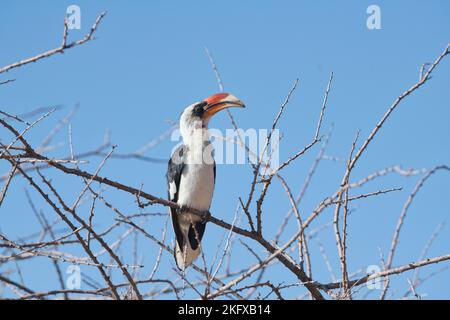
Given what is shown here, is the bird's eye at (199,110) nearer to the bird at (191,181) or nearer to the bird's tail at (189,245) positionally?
the bird at (191,181)

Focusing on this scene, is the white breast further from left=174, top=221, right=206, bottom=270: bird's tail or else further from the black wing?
left=174, top=221, right=206, bottom=270: bird's tail

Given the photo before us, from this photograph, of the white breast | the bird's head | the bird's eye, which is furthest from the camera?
the bird's eye

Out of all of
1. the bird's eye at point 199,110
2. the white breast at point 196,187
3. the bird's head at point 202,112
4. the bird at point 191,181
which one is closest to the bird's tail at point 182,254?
the bird at point 191,181

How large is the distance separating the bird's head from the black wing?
0.85 feet

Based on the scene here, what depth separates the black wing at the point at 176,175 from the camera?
5.99 meters

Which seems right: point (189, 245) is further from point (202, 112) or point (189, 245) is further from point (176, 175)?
point (202, 112)

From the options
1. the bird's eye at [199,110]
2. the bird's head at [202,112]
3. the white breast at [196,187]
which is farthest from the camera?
the bird's eye at [199,110]

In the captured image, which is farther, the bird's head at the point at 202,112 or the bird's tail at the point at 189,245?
the bird's head at the point at 202,112

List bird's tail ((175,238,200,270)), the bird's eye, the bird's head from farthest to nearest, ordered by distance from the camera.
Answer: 1. the bird's eye
2. the bird's head
3. bird's tail ((175,238,200,270))

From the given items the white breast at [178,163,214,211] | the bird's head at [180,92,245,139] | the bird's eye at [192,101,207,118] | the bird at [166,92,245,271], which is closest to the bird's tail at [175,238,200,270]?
the bird at [166,92,245,271]

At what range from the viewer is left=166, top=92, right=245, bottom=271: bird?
587 cm

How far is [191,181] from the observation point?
5.85 m

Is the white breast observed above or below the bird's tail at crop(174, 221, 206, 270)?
above
